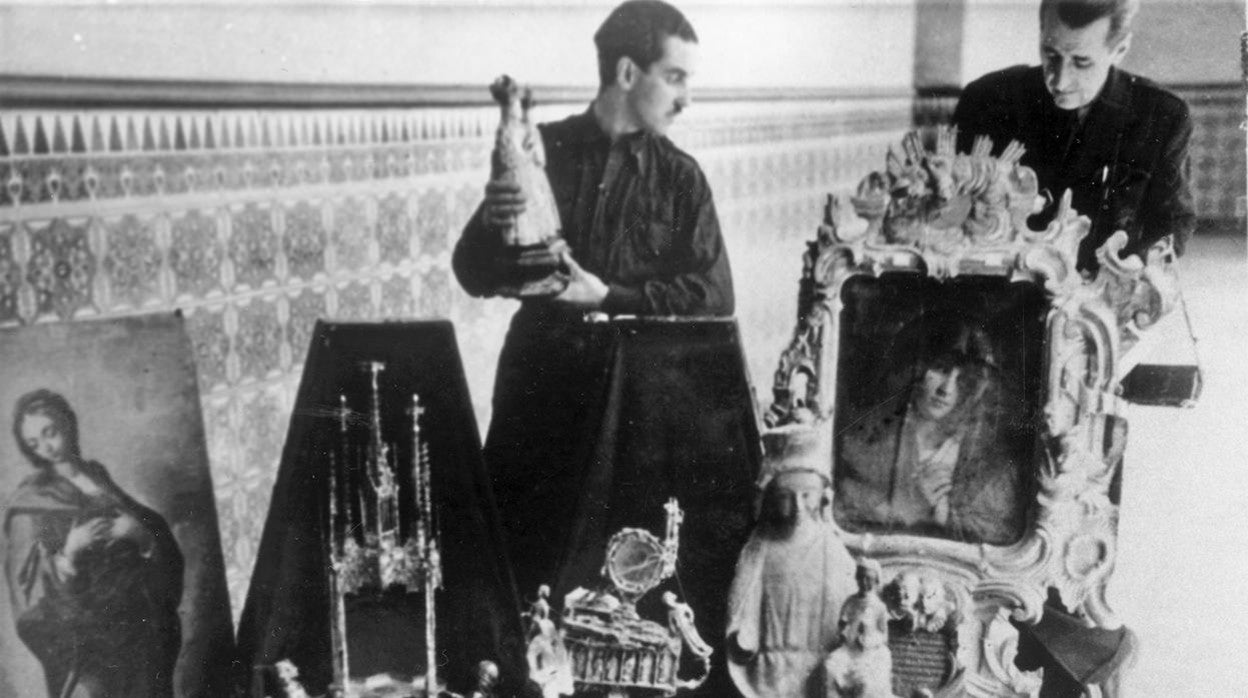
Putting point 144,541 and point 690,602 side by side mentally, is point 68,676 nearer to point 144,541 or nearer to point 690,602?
→ point 144,541

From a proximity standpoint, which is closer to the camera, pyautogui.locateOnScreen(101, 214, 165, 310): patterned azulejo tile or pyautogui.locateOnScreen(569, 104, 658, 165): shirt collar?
pyautogui.locateOnScreen(101, 214, 165, 310): patterned azulejo tile

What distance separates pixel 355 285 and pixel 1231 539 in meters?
1.19

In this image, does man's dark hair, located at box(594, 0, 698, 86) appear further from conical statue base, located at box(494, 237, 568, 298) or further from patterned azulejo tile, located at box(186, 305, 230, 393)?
patterned azulejo tile, located at box(186, 305, 230, 393)

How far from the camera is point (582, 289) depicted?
1.58m

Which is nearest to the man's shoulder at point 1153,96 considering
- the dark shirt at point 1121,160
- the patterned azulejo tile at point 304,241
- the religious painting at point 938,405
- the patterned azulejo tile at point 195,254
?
the dark shirt at point 1121,160

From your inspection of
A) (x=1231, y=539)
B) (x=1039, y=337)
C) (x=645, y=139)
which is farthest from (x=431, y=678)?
(x=1231, y=539)

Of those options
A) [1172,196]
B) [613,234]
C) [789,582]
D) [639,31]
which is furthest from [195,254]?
[1172,196]

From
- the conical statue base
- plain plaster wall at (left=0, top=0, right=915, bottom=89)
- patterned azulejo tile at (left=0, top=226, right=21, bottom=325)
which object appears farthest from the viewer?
the conical statue base

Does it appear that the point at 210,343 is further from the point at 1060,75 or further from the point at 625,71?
the point at 1060,75

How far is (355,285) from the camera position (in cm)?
158

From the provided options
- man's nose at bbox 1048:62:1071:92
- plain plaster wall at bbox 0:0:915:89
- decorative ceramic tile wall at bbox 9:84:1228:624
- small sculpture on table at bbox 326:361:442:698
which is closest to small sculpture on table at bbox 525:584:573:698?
small sculpture on table at bbox 326:361:442:698

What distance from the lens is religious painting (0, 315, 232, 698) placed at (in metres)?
1.40

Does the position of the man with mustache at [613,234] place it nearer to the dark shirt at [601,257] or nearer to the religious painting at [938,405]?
the dark shirt at [601,257]

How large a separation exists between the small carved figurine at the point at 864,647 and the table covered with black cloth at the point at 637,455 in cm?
15
